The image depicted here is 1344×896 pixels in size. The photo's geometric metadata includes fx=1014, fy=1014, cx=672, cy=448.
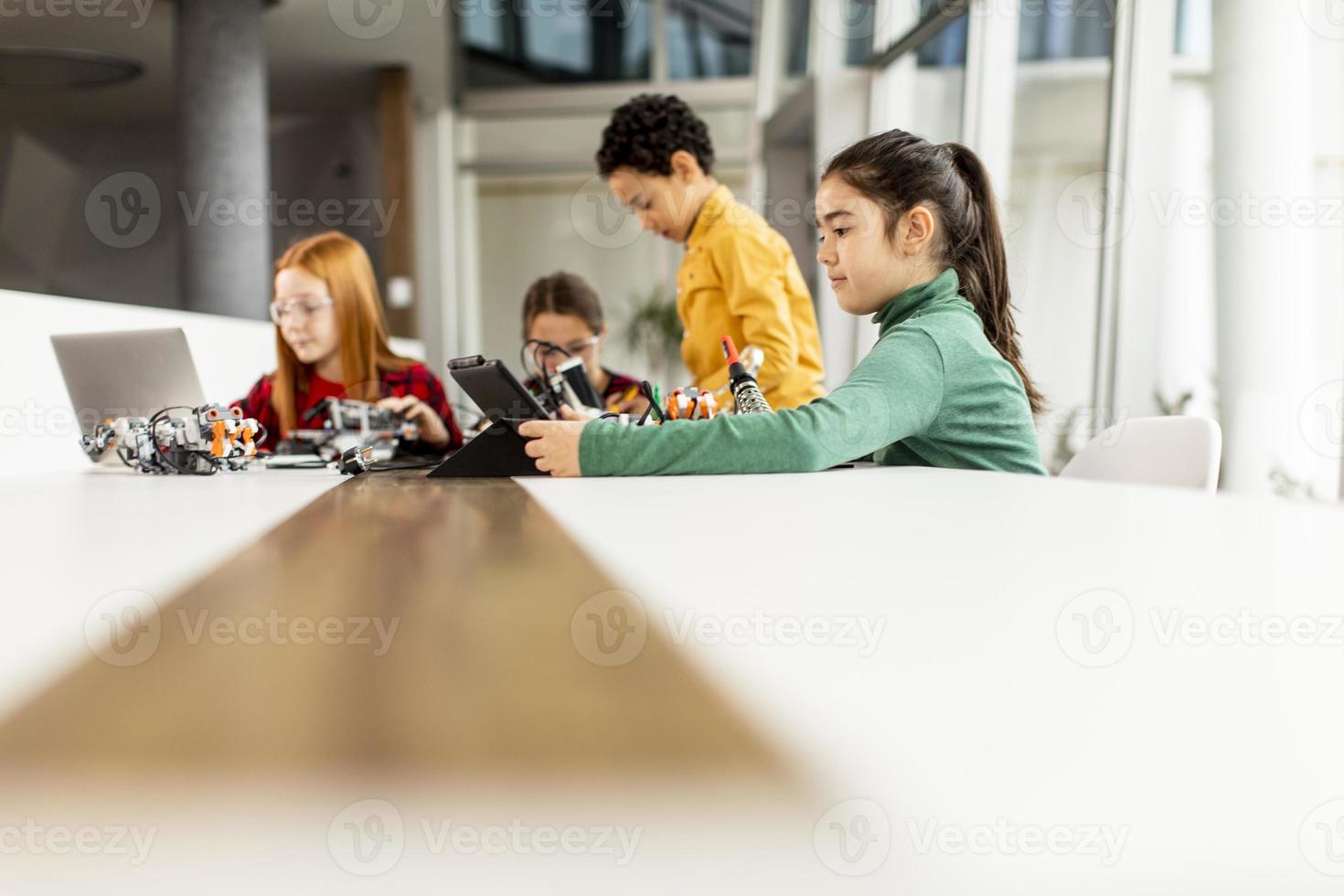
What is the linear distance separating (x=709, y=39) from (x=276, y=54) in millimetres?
3495

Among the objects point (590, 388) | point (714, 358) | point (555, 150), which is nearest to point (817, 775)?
point (590, 388)

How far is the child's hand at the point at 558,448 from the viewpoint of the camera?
1069mm

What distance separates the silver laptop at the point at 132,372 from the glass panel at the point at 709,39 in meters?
7.51

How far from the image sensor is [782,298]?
6.77 feet

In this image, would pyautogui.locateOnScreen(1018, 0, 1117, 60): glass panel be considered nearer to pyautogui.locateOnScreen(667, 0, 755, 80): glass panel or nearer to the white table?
the white table

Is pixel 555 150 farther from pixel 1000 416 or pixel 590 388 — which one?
pixel 1000 416

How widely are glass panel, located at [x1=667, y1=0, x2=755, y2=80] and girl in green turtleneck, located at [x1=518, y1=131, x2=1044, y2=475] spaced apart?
7383mm

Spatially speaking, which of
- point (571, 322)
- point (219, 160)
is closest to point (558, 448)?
point (571, 322)

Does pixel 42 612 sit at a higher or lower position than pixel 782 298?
lower

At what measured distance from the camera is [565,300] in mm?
3051

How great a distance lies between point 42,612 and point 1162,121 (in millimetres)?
3412

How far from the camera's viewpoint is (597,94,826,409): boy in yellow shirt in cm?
206

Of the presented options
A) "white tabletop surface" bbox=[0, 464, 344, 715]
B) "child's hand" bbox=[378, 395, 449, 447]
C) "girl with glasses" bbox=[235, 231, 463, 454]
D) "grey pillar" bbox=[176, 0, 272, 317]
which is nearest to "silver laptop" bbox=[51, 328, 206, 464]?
"child's hand" bbox=[378, 395, 449, 447]

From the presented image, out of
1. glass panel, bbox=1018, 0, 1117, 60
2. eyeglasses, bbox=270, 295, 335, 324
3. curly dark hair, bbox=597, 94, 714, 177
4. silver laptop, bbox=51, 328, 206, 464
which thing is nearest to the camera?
silver laptop, bbox=51, 328, 206, 464
